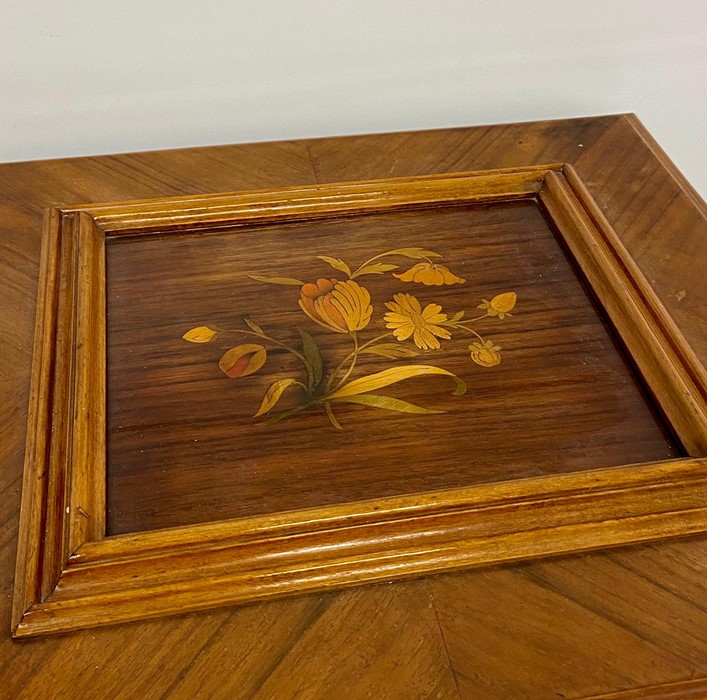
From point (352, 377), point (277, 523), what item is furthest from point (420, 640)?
point (352, 377)

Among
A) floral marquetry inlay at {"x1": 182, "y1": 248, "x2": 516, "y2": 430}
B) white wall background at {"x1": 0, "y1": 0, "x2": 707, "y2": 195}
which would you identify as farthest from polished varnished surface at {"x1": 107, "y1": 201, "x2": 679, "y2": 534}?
white wall background at {"x1": 0, "y1": 0, "x2": 707, "y2": 195}

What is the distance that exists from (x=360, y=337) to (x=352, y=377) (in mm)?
49

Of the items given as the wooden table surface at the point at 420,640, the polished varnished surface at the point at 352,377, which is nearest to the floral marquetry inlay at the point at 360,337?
the polished varnished surface at the point at 352,377

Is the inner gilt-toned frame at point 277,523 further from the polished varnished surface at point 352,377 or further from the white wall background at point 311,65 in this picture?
the white wall background at point 311,65

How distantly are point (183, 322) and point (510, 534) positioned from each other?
337 mm

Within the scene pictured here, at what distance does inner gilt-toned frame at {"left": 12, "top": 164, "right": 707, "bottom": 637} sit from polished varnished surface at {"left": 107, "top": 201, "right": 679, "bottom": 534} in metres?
0.02

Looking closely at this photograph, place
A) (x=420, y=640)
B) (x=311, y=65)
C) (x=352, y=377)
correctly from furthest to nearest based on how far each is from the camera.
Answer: (x=311, y=65) → (x=352, y=377) → (x=420, y=640)

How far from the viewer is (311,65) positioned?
3.09ft

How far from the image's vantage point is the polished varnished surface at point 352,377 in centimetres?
59

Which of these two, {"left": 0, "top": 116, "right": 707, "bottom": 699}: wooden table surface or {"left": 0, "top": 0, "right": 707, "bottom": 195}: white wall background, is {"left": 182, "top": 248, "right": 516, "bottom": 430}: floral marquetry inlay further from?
{"left": 0, "top": 0, "right": 707, "bottom": 195}: white wall background

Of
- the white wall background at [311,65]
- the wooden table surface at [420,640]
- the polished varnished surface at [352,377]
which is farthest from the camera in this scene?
the white wall background at [311,65]

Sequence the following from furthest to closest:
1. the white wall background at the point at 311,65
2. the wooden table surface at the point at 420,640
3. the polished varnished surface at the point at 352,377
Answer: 1. the white wall background at the point at 311,65
2. the polished varnished surface at the point at 352,377
3. the wooden table surface at the point at 420,640

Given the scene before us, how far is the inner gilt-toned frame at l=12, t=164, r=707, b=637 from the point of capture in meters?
0.53

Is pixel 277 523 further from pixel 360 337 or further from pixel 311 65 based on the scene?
pixel 311 65
